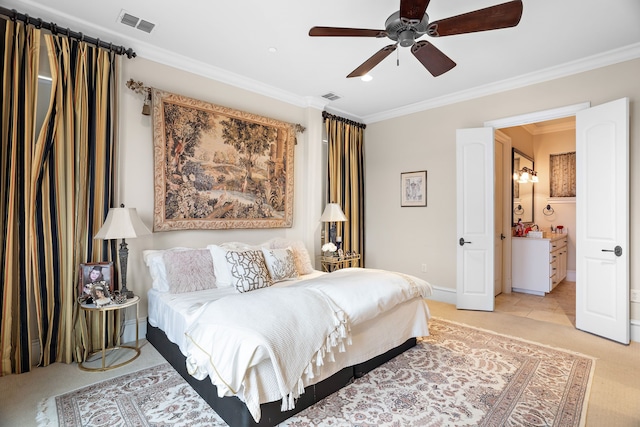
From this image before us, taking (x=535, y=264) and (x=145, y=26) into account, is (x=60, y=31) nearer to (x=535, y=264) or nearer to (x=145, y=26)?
(x=145, y=26)

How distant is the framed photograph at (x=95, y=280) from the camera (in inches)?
103

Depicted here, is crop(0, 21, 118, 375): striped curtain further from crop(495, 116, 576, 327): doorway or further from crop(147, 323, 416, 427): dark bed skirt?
crop(495, 116, 576, 327): doorway

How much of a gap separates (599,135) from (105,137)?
472 centimetres

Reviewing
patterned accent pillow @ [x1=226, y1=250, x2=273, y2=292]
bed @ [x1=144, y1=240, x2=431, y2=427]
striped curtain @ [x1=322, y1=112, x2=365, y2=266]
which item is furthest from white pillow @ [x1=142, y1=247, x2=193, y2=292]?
striped curtain @ [x1=322, y1=112, x2=365, y2=266]

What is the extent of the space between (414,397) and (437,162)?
3.34 metres

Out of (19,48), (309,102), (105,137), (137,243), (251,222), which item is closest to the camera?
(19,48)

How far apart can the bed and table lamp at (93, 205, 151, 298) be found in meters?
0.22

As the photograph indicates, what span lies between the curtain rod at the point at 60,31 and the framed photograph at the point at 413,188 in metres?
3.77

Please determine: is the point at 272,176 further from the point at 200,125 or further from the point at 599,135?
the point at 599,135

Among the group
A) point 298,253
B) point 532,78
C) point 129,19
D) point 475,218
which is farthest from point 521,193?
point 129,19

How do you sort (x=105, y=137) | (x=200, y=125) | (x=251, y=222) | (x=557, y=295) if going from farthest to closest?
(x=557, y=295) → (x=251, y=222) → (x=200, y=125) → (x=105, y=137)

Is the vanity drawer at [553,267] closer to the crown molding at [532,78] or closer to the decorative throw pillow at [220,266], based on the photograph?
the crown molding at [532,78]

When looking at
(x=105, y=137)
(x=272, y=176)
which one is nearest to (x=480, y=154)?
(x=272, y=176)

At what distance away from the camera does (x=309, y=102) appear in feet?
14.9
